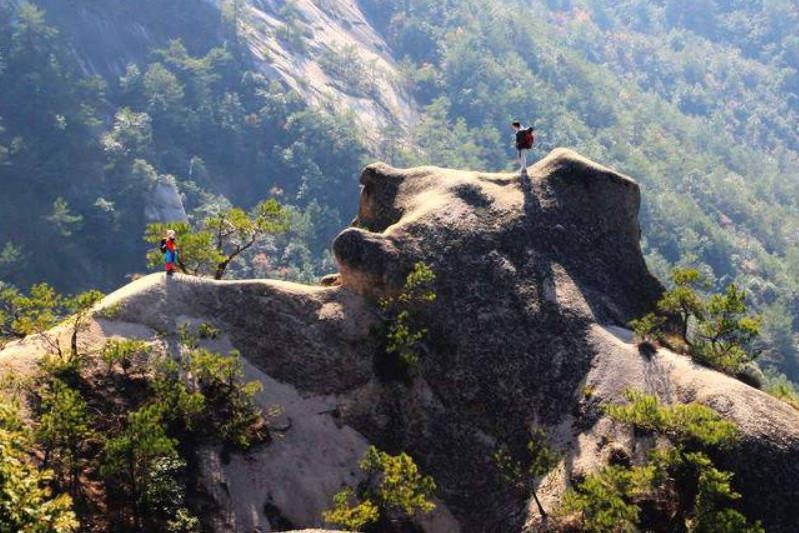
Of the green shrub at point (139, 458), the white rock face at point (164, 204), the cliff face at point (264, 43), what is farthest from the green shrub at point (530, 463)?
the cliff face at point (264, 43)

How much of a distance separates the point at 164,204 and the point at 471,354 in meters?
100

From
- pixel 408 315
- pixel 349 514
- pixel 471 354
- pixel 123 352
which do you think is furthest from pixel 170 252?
pixel 349 514

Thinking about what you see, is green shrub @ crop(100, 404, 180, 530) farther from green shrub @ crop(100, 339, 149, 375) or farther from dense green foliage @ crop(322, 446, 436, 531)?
dense green foliage @ crop(322, 446, 436, 531)

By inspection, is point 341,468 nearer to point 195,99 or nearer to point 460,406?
point 460,406

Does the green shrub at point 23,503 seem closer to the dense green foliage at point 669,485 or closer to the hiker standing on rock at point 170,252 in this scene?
the hiker standing on rock at point 170,252

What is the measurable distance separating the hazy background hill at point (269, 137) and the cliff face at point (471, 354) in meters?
84.0

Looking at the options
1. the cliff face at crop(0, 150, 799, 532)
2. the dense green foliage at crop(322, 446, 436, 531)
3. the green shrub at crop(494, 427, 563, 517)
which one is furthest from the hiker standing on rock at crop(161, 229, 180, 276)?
the green shrub at crop(494, 427, 563, 517)

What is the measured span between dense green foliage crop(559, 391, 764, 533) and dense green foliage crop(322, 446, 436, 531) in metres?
3.95

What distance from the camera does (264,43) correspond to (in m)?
166

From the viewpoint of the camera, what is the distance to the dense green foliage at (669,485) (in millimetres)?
20250

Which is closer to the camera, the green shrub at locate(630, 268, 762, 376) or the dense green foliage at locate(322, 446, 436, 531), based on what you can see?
the dense green foliage at locate(322, 446, 436, 531)

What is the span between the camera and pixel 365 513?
2189cm

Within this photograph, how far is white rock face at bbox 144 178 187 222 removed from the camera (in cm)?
11836

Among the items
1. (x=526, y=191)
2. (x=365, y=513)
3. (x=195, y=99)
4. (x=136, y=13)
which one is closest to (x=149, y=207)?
(x=195, y=99)
